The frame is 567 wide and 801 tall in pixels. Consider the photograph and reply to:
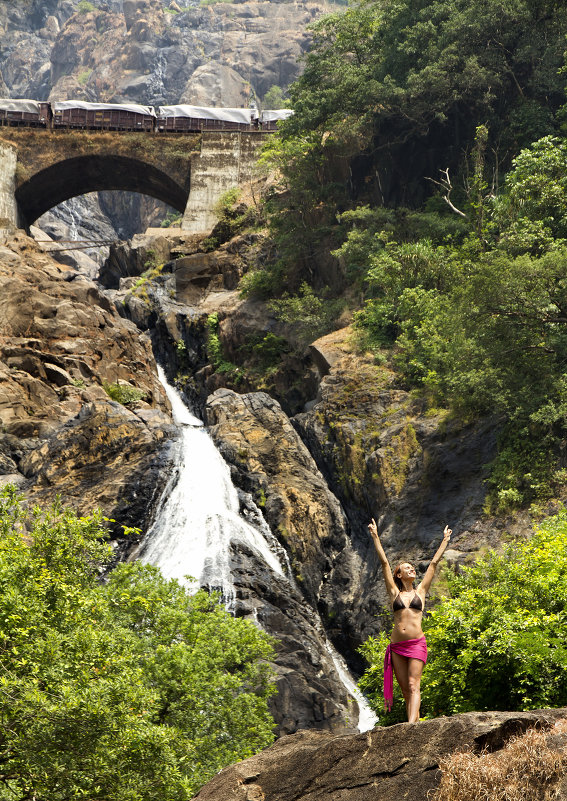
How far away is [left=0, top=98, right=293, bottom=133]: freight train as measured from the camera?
62.6 m

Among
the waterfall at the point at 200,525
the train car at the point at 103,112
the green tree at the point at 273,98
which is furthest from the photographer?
the green tree at the point at 273,98

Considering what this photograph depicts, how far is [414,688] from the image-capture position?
9828 mm

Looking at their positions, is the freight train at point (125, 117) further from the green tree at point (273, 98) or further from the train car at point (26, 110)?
the green tree at point (273, 98)

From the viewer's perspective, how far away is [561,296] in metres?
27.8

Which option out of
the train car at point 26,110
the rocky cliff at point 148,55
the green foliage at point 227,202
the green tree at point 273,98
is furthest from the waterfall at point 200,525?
the green tree at point 273,98

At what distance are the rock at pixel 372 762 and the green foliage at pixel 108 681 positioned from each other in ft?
12.7

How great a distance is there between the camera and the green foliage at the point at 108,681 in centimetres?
1298

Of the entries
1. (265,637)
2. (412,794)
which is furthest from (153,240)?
(412,794)

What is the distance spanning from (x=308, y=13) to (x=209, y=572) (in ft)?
357

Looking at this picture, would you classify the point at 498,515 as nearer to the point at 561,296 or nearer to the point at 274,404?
the point at 561,296

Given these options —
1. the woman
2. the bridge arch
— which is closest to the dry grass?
the woman

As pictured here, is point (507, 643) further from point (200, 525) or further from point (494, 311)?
point (200, 525)

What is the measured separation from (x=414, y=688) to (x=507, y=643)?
3.97m

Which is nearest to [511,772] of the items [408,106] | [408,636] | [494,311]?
[408,636]
